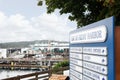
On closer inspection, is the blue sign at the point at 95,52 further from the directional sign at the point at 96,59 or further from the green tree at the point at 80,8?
the green tree at the point at 80,8

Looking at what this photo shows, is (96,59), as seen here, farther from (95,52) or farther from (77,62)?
(77,62)

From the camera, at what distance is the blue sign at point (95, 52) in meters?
6.44

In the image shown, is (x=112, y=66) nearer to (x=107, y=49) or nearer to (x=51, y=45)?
(x=107, y=49)

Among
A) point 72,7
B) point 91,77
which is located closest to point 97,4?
point 72,7

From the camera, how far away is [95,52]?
23.8 ft

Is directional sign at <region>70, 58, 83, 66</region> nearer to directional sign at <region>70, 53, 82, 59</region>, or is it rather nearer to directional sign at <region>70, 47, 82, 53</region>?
directional sign at <region>70, 53, 82, 59</region>

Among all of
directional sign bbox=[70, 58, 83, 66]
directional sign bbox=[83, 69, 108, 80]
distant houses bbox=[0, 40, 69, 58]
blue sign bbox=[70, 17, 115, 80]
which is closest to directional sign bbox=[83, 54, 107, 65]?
blue sign bbox=[70, 17, 115, 80]

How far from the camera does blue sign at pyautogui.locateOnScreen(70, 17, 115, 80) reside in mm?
6441

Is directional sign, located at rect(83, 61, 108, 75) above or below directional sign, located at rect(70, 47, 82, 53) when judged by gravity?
below

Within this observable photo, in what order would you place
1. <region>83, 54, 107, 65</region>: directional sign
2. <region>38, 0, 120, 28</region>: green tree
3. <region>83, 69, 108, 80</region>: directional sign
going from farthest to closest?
<region>38, 0, 120, 28</region>: green tree < <region>83, 69, 108, 80</region>: directional sign < <region>83, 54, 107, 65</region>: directional sign

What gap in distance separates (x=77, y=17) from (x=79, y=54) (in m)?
12.4

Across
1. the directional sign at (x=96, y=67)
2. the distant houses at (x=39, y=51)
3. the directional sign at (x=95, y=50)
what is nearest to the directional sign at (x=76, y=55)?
the directional sign at (x=95, y=50)

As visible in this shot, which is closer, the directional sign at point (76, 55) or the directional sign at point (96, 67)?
the directional sign at point (96, 67)

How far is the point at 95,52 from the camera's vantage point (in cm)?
725
